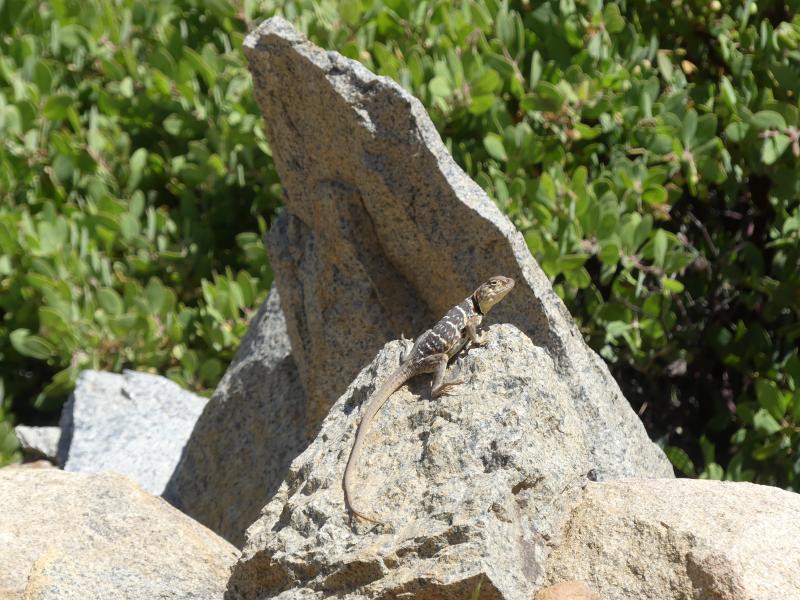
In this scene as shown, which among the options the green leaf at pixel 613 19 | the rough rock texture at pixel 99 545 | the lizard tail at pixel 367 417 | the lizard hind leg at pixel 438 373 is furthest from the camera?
the green leaf at pixel 613 19

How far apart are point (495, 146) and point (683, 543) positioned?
3635 millimetres

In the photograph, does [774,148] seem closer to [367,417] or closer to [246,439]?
[246,439]

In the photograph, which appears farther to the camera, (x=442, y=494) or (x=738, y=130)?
(x=738, y=130)

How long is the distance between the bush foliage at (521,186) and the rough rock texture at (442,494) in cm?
234

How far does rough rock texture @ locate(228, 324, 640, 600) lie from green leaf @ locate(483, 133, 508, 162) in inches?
109

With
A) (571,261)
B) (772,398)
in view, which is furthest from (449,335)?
(772,398)

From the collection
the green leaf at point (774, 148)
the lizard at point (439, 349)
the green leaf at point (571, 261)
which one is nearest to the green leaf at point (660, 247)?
the green leaf at point (571, 261)

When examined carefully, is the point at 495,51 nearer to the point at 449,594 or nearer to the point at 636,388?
the point at 636,388

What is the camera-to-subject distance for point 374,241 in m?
5.08

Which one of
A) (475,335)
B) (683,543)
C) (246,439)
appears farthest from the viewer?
(246,439)

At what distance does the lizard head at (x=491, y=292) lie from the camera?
437 centimetres

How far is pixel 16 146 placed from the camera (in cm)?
782

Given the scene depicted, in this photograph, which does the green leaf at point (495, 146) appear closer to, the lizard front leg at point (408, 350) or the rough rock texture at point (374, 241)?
the rough rock texture at point (374, 241)

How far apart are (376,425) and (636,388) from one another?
10.6 feet
